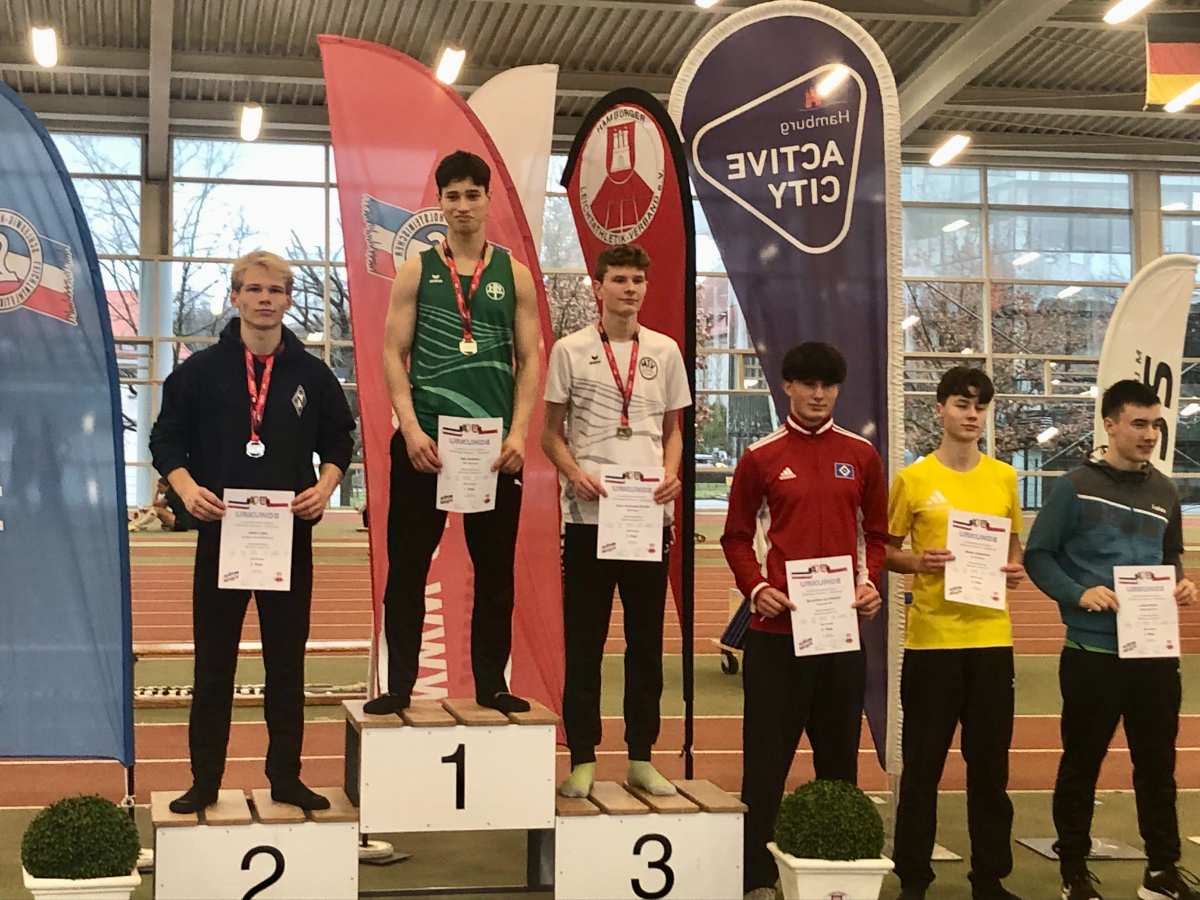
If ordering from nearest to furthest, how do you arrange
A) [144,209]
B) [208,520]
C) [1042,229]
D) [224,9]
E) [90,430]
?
[208,520]
[90,430]
[224,9]
[144,209]
[1042,229]

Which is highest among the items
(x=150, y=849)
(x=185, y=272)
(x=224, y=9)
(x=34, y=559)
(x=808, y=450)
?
(x=224, y=9)

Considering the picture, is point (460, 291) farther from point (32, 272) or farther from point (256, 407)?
point (32, 272)

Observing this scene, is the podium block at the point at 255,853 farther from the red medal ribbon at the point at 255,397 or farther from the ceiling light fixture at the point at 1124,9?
the ceiling light fixture at the point at 1124,9

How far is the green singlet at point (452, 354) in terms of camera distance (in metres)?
4.13

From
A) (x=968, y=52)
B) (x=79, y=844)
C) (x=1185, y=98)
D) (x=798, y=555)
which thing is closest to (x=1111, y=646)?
(x=798, y=555)

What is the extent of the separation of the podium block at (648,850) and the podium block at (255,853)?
0.61 m

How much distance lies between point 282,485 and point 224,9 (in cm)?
1259

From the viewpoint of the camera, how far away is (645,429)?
429 centimetres

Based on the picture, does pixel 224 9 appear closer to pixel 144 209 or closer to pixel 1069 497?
pixel 144 209

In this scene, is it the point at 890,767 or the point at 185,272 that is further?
the point at 185,272

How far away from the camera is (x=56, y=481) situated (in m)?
4.56

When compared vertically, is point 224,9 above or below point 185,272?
above

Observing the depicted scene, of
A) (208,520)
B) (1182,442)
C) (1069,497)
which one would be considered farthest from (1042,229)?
(208,520)

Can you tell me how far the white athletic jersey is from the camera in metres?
4.27
